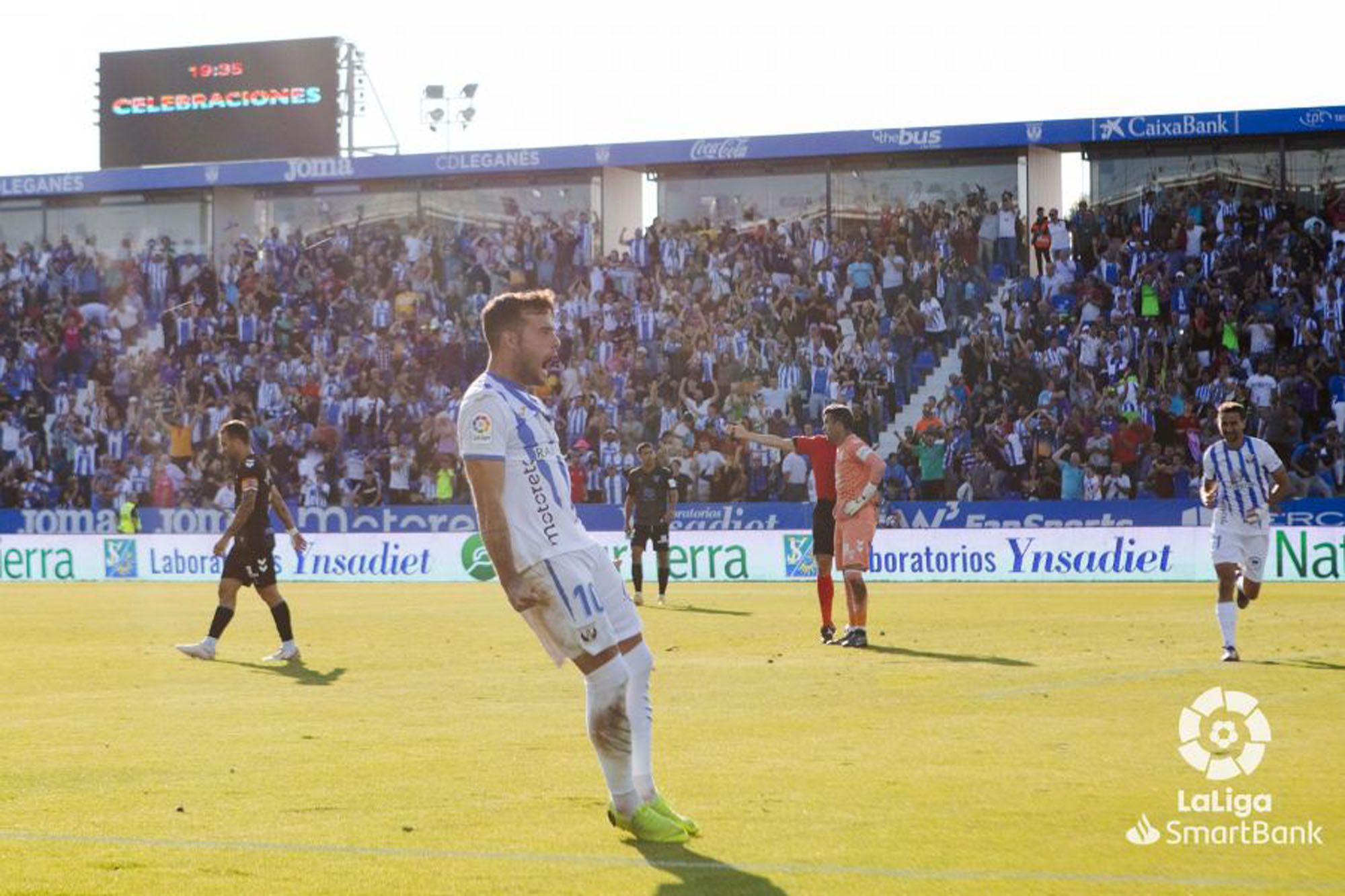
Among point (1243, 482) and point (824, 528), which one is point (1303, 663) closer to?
point (1243, 482)

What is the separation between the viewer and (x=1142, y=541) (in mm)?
32031

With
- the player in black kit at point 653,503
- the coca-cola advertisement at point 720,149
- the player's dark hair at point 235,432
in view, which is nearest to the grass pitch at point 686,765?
the player's dark hair at point 235,432

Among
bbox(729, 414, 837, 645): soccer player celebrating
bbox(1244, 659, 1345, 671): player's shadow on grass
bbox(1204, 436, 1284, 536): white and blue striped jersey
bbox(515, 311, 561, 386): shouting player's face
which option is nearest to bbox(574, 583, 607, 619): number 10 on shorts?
bbox(515, 311, 561, 386): shouting player's face

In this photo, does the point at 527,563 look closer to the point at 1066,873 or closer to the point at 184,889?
the point at 184,889

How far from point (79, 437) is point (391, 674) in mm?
30392

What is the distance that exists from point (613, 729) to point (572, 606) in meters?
0.57

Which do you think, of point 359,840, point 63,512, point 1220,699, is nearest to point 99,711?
point 359,840

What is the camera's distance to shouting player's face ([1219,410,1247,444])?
17094 millimetres

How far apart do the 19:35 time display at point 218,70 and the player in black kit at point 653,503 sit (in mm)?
27769

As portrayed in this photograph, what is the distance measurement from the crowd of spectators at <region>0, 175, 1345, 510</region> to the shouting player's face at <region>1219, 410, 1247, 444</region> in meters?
18.1

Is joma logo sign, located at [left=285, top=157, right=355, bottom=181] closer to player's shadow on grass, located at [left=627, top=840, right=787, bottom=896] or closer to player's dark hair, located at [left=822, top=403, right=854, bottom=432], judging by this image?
player's dark hair, located at [left=822, top=403, right=854, bottom=432]

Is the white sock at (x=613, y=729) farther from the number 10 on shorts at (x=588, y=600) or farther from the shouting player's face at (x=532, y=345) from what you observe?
the shouting player's face at (x=532, y=345)

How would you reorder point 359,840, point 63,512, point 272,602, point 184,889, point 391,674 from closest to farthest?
point 184,889, point 359,840, point 391,674, point 272,602, point 63,512

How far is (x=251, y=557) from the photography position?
18953 millimetres
